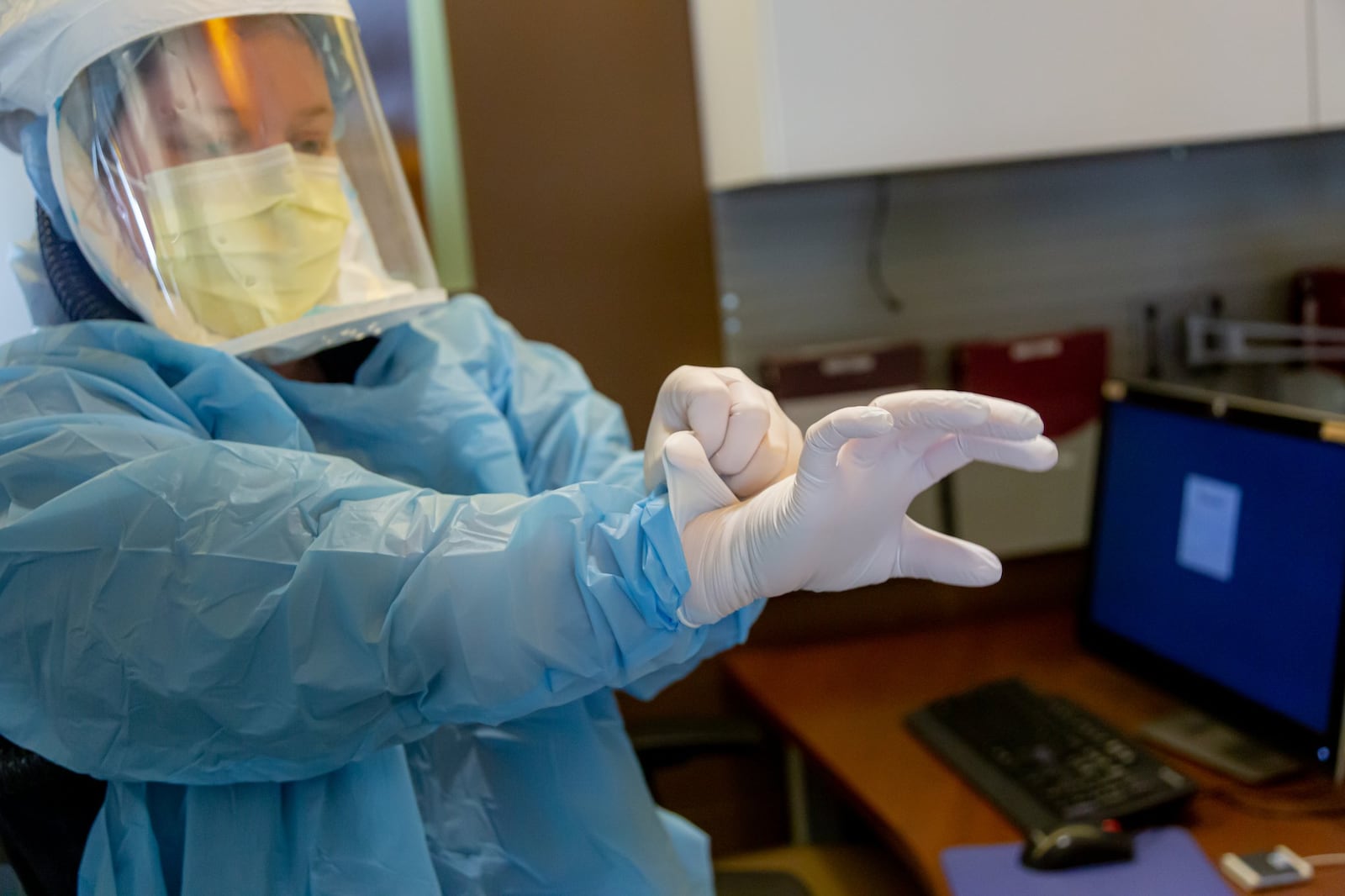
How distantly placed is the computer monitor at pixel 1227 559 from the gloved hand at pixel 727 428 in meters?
0.73

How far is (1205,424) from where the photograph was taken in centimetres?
146

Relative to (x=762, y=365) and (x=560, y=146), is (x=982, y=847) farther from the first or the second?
(x=560, y=146)

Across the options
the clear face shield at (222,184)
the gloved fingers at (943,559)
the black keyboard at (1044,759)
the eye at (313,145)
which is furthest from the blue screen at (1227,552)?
the eye at (313,145)

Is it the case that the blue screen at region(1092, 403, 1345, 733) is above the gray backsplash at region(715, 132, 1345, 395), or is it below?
below

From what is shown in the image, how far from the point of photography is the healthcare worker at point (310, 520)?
2.55 ft

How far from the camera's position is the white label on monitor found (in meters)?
1.41

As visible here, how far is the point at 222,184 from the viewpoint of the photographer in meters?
1.03

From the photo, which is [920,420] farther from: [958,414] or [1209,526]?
[1209,526]

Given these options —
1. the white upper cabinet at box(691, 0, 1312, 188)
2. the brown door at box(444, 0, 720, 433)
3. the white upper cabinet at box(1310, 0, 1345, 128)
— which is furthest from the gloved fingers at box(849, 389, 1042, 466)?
the white upper cabinet at box(1310, 0, 1345, 128)

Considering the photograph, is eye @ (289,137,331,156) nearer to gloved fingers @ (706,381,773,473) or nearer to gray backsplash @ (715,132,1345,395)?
gloved fingers @ (706,381,773,473)

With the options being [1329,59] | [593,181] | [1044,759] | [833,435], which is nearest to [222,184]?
[833,435]

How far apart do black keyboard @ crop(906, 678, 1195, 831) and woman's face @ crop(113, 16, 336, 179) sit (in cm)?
106

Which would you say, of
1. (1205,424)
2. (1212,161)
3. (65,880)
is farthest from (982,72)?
(65,880)

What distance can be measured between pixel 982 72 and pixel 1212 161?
0.69 metres
